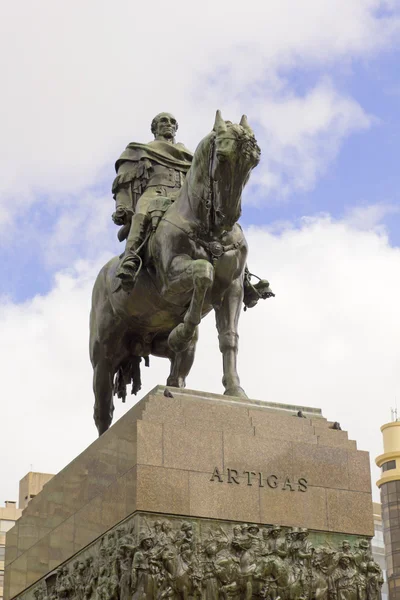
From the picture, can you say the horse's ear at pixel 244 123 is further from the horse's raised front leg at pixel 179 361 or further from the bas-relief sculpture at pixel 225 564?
the bas-relief sculpture at pixel 225 564

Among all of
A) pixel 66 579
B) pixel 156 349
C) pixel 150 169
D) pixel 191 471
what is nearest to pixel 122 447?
pixel 191 471

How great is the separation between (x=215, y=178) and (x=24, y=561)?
6.75 metres

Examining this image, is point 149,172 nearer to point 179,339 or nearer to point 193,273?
point 193,273

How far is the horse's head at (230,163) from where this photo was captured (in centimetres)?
1537

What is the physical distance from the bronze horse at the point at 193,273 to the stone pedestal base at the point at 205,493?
42.1 inches

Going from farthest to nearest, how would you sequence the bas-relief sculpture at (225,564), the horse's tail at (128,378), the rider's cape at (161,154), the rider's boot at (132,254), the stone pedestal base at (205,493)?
1. the horse's tail at (128,378)
2. the rider's cape at (161,154)
3. the rider's boot at (132,254)
4. the stone pedestal base at (205,493)
5. the bas-relief sculpture at (225,564)

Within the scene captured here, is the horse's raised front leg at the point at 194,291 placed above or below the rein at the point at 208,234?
below

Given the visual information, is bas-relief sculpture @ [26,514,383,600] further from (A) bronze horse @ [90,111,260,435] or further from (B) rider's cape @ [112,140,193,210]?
(B) rider's cape @ [112,140,193,210]

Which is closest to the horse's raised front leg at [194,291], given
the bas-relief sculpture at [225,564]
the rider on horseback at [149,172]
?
the rider on horseback at [149,172]

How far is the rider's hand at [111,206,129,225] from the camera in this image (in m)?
18.8

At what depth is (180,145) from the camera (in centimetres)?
1945

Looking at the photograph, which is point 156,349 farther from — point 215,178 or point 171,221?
point 215,178

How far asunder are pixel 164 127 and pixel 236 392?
531 cm

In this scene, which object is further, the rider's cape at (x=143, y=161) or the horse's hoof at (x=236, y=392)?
the rider's cape at (x=143, y=161)
